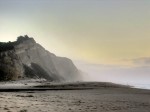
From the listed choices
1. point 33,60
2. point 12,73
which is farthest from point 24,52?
point 12,73

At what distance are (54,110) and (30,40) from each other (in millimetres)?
148499

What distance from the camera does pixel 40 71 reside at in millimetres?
164250

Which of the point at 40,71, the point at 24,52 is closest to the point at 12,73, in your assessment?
the point at 24,52

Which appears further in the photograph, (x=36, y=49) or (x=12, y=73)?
(x=36, y=49)

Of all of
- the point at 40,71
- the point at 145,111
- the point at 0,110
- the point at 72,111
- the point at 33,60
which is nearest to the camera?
the point at 0,110

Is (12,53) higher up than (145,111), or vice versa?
(12,53)

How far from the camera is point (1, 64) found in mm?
93438

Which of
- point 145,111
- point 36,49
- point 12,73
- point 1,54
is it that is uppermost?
point 36,49

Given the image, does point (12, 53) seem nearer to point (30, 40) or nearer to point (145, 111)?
point (30, 40)

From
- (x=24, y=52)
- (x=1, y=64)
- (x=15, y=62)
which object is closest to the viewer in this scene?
(x=1, y=64)

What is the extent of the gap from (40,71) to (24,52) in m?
19.3

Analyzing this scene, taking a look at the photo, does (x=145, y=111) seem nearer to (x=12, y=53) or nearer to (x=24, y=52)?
(x=12, y=53)

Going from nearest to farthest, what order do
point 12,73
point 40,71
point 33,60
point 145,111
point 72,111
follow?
point 72,111 < point 145,111 < point 12,73 < point 40,71 < point 33,60

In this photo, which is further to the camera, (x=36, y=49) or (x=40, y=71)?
(x=36, y=49)
